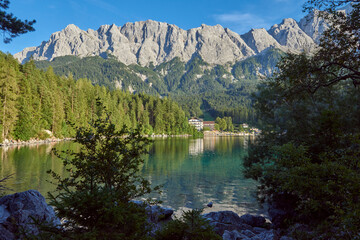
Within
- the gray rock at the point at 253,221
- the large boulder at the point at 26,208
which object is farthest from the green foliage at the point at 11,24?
the gray rock at the point at 253,221

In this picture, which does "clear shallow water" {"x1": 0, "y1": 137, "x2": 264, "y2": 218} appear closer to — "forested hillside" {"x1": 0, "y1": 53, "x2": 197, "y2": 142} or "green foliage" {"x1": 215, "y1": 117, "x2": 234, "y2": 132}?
"forested hillside" {"x1": 0, "y1": 53, "x2": 197, "y2": 142}

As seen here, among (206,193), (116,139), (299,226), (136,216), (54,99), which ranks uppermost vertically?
(54,99)

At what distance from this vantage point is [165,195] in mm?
18453

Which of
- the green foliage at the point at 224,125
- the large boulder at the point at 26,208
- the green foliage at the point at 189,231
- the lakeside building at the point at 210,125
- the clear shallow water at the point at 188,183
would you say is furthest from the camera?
the lakeside building at the point at 210,125

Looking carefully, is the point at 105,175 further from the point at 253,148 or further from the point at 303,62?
the point at 253,148

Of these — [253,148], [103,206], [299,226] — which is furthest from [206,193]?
[103,206]

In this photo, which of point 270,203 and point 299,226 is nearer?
point 299,226

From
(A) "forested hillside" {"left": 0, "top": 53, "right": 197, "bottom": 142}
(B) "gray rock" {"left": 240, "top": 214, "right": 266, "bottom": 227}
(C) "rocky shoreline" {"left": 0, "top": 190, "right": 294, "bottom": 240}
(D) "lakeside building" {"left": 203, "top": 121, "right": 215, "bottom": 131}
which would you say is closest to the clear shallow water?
(B) "gray rock" {"left": 240, "top": 214, "right": 266, "bottom": 227}

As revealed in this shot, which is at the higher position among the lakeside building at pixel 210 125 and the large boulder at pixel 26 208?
the lakeside building at pixel 210 125

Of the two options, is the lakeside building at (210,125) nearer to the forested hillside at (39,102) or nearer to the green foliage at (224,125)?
the green foliage at (224,125)

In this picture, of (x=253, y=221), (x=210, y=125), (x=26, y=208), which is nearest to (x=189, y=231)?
(x=26, y=208)

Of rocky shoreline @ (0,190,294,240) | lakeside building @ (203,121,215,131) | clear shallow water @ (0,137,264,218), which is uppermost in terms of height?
lakeside building @ (203,121,215,131)

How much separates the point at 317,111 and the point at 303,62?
3.55m

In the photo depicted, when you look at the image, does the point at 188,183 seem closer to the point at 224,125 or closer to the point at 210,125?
the point at 224,125
